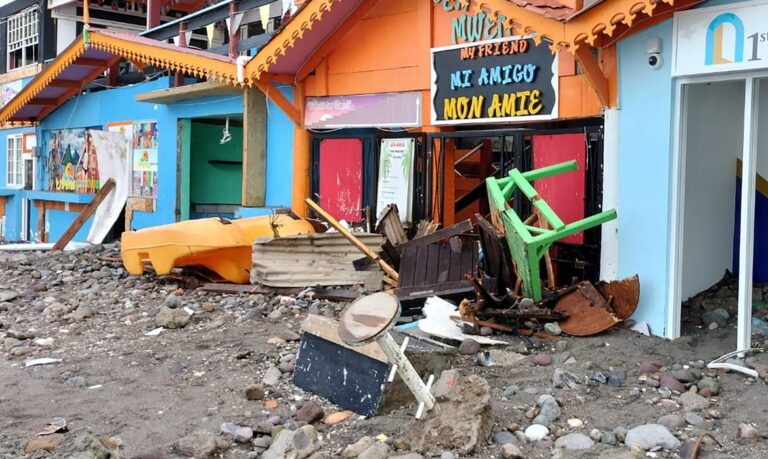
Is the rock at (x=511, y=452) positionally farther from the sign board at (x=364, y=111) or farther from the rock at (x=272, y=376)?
the sign board at (x=364, y=111)

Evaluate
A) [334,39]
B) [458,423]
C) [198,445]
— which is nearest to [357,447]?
[458,423]

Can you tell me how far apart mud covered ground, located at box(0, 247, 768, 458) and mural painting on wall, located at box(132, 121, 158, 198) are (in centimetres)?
643

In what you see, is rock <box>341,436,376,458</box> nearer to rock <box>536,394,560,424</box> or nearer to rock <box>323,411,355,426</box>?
rock <box>323,411,355,426</box>

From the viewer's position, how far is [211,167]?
15445 mm

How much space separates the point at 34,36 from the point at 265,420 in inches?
686

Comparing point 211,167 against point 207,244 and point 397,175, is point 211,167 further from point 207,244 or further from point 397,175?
point 397,175

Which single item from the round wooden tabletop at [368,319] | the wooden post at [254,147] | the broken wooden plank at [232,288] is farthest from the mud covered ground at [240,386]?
the wooden post at [254,147]

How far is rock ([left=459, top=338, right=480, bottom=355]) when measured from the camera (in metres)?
6.43

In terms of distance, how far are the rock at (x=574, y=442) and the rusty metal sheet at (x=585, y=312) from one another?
2208 mm

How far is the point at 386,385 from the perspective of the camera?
5207 mm

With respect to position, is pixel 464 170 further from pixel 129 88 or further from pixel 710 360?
pixel 129 88

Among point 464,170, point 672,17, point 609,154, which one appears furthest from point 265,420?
point 464,170

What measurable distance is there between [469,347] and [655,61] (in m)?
3.11

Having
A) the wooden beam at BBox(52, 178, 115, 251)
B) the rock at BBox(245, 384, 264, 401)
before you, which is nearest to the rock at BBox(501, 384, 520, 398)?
the rock at BBox(245, 384, 264, 401)
